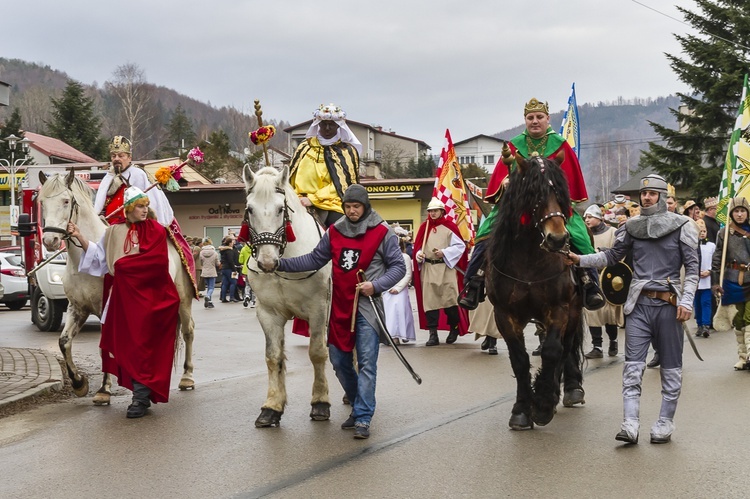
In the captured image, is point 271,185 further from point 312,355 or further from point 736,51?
point 736,51

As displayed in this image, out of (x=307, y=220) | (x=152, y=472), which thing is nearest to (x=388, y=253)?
(x=307, y=220)

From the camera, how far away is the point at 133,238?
861 centimetres

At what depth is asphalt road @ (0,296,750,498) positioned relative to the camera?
5.68m

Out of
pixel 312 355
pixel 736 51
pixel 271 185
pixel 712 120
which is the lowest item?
pixel 312 355

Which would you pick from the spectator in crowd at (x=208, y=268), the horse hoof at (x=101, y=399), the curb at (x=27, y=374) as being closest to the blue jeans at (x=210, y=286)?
the spectator in crowd at (x=208, y=268)

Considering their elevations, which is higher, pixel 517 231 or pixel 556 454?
pixel 517 231

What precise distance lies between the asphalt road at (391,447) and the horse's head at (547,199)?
160cm

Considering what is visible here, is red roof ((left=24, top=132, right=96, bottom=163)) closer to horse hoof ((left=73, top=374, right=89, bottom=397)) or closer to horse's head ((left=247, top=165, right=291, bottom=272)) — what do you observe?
horse hoof ((left=73, top=374, right=89, bottom=397))

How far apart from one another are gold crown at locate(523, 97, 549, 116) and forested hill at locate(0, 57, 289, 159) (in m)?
69.8

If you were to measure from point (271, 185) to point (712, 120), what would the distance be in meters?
33.7

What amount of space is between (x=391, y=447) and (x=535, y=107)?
12.5 ft

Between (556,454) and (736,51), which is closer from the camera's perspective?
(556,454)

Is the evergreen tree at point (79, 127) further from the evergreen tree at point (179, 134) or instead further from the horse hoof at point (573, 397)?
the horse hoof at point (573, 397)

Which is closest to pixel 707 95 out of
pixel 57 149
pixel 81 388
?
pixel 81 388
